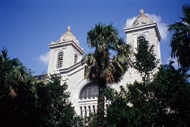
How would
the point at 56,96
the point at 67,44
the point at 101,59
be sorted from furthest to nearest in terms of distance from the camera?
the point at 67,44
the point at 56,96
the point at 101,59

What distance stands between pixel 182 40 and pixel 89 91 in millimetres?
17795

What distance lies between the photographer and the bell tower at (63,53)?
37469 millimetres

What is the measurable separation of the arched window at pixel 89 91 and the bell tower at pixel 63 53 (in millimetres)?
8243

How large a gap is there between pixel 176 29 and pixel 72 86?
19.4 meters

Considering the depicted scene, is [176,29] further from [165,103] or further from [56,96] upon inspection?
[56,96]

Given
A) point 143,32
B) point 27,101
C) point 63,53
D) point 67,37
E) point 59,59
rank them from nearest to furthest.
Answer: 1. point 27,101
2. point 143,32
3. point 63,53
4. point 59,59
5. point 67,37

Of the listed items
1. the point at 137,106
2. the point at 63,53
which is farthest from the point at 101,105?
the point at 63,53

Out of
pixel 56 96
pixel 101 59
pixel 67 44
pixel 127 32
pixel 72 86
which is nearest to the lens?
pixel 101 59

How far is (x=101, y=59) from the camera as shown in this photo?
14.9m

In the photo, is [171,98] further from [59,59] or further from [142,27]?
[59,59]

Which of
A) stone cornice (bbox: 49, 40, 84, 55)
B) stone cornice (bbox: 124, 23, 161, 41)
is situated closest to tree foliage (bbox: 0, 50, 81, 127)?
stone cornice (bbox: 49, 40, 84, 55)

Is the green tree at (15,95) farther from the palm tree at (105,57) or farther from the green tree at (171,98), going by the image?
the green tree at (171,98)

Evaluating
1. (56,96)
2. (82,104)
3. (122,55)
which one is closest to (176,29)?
(122,55)

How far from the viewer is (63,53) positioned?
38.3 m
